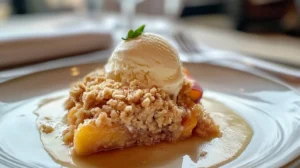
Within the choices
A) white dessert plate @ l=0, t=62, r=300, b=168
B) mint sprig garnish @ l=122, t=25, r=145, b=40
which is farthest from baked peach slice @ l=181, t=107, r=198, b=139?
mint sprig garnish @ l=122, t=25, r=145, b=40

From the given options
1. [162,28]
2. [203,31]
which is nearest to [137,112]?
[162,28]

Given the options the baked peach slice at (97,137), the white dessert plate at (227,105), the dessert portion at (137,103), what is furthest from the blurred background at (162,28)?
the baked peach slice at (97,137)

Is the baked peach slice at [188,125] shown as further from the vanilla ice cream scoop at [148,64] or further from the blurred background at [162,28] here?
the blurred background at [162,28]

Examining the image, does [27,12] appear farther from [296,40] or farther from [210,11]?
[296,40]

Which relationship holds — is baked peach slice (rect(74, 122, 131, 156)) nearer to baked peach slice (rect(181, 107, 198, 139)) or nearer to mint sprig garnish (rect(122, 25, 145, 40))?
baked peach slice (rect(181, 107, 198, 139))

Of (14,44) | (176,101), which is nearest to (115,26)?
(14,44)

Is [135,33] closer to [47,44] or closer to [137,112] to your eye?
[137,112]

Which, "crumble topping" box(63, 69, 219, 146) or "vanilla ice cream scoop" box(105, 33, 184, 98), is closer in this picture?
"crumble topping" box(63, 69, 219, 146)

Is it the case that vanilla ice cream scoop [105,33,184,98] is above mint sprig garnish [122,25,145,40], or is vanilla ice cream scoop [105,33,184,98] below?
below
